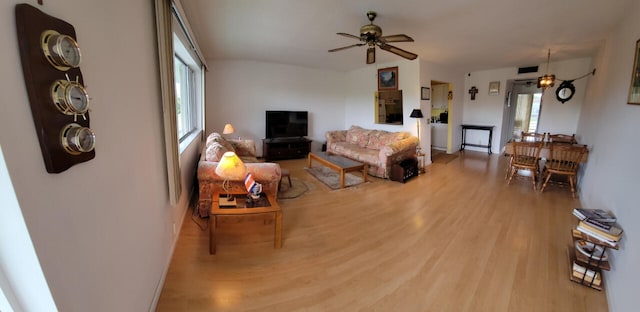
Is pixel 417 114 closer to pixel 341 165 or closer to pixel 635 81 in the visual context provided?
pixel 341 165

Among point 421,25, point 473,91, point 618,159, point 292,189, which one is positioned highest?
point 421,25

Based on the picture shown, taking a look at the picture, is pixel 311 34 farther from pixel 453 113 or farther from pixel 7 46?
pixel 453 113

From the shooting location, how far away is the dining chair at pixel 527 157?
4.30m

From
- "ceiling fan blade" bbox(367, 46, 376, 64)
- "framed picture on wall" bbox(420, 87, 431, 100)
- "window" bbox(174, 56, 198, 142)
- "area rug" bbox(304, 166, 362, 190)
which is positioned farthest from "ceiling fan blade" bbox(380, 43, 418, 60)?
"window" bbox(174, 56, 198, 142)

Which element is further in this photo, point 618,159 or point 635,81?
point 618,159

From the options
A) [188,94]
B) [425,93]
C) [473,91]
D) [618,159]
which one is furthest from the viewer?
[473,91]

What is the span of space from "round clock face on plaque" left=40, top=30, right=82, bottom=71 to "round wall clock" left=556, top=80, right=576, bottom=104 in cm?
853

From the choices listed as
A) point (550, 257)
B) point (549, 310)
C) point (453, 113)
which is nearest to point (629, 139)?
point (550, 257)

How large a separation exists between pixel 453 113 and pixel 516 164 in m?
2.99

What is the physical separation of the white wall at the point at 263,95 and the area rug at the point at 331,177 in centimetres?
201

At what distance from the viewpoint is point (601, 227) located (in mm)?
2012

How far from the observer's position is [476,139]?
25.0 ft

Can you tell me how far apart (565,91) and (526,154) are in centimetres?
309

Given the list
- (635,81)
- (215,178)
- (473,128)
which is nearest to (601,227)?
(635,81)
